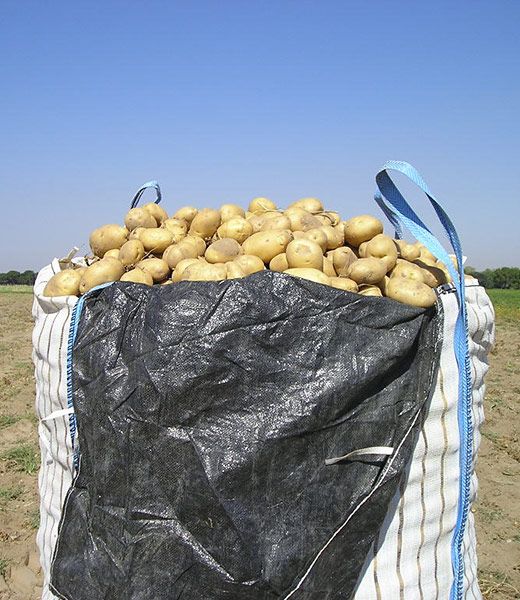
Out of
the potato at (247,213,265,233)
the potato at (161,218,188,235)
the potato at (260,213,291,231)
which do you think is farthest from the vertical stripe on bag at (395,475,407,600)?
the potato at (161,218,188,235)

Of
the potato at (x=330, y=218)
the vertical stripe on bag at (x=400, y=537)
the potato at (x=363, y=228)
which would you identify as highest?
the potato at (x=330, y=218)

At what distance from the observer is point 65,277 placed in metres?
1.98

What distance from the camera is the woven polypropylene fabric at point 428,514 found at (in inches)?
66.2

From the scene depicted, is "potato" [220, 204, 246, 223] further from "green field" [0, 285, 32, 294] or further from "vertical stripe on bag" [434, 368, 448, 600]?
"green field" [0, 285, 32, 294]

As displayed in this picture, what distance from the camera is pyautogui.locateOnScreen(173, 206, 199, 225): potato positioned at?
248cm

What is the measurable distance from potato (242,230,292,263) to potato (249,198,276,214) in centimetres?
53

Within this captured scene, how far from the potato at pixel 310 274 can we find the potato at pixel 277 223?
0.35m

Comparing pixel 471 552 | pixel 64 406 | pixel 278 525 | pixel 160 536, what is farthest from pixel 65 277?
pixel 471 552

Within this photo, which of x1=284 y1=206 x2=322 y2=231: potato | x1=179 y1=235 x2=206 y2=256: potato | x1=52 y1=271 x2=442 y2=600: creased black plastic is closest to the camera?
x1=52 y1=271 x2=442 y2=600: creased black plastic

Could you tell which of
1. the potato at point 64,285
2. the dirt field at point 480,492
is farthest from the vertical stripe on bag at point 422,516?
the dirt field at point 480,492

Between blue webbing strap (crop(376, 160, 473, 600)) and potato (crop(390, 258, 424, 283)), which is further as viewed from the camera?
potato (crop(390, 258, 424, 283))

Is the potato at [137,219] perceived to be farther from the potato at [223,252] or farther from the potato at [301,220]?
the potato at [301,220]

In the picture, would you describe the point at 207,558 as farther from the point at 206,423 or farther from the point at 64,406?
the point at 64,406

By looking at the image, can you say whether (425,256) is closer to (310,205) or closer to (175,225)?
(310,205)
